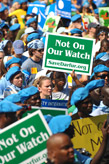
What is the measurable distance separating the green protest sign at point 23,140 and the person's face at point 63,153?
Result: 0.84 m

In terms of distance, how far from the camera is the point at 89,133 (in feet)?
20.1

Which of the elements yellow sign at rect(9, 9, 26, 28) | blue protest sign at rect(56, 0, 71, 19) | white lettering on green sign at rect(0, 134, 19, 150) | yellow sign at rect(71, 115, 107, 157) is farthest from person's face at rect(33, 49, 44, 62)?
yellow sign at rect(9, 9, 26, 28)

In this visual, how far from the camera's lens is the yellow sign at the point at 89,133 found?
6.00 meters

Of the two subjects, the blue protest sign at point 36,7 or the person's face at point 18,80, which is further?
the blue protest sign at point 36,7

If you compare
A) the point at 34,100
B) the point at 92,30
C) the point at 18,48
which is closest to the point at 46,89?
the point at 34,100

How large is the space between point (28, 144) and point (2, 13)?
10667 mm

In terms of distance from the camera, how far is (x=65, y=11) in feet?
47.6

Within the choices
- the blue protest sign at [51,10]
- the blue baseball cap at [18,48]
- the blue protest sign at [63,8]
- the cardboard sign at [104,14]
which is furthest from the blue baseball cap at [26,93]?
the blue protest sign at [51,10]

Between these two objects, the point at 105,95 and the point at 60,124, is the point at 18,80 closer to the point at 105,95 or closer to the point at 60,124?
the point at 105,95

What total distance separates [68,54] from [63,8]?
663cm

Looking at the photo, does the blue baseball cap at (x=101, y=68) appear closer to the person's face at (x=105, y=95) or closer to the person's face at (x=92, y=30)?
the person's face at (x=105, y=95)

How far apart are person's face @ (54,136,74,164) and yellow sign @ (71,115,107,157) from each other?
1.44 m

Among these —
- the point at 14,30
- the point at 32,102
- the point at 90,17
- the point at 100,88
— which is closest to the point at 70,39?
the point at 100,88

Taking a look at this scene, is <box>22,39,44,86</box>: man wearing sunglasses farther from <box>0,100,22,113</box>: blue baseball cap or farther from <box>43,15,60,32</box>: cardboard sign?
<box>43,15,60,32</box>: cardboard sign
